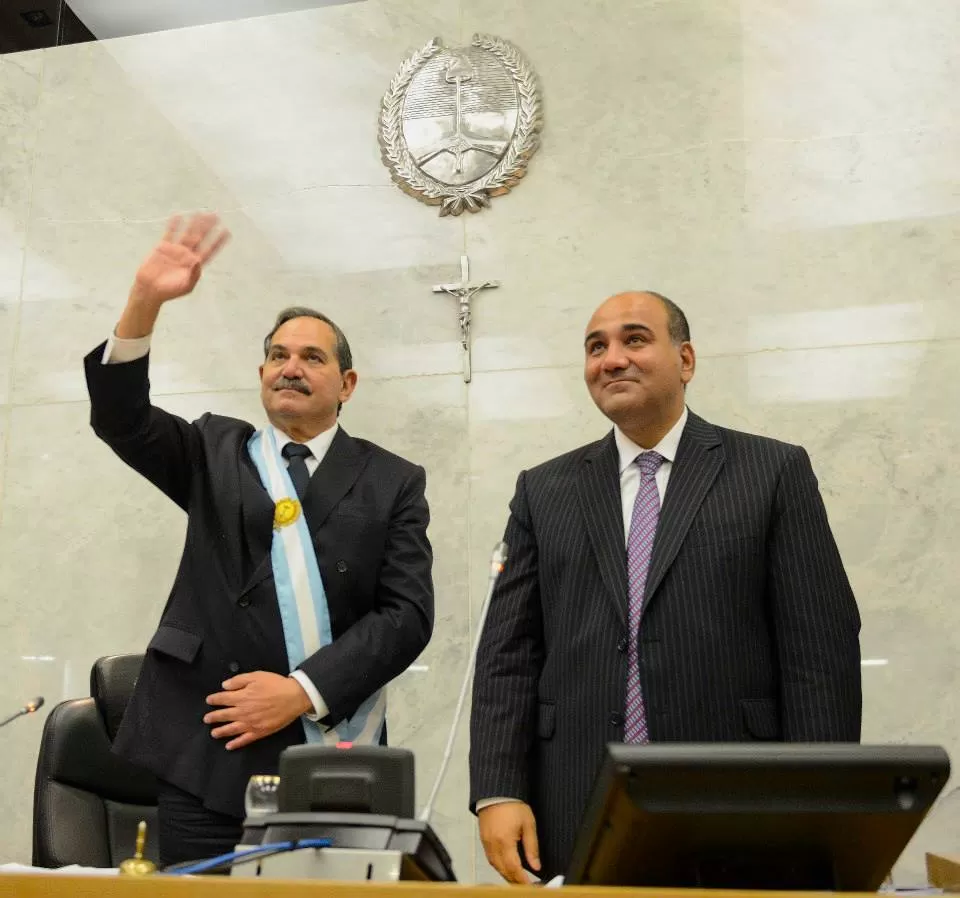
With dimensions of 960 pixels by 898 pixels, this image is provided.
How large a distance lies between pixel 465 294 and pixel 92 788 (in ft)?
6.62

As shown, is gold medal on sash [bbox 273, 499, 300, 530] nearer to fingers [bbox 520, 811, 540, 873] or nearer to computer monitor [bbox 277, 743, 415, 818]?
fingers [bbox 520, 811, 540, 873]

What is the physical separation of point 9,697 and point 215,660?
207 centimetres

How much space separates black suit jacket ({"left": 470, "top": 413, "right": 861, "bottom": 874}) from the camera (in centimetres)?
210

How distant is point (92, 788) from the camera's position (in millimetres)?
2725

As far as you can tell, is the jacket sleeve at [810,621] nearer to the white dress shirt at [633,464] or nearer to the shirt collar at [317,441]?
the white dress shirt at [633,464]

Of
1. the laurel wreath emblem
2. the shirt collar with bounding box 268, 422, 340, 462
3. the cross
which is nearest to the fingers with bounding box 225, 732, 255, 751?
the shirt collar with bounding box 268, 422, 340, 462

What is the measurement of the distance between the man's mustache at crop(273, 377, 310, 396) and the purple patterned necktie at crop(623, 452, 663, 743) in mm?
744

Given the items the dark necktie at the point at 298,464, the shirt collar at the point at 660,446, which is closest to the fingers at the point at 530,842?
the shirt collar at the point at 660,446

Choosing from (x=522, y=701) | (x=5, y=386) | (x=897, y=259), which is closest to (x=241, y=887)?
(x=522, y=701)

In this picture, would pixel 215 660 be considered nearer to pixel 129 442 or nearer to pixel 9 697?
pixel 129 442

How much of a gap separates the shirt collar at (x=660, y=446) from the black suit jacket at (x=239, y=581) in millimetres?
478

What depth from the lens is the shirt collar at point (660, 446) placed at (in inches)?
92.9

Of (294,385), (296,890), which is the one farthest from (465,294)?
(296,890)

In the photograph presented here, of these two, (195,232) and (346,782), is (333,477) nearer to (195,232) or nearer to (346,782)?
(195,232)
